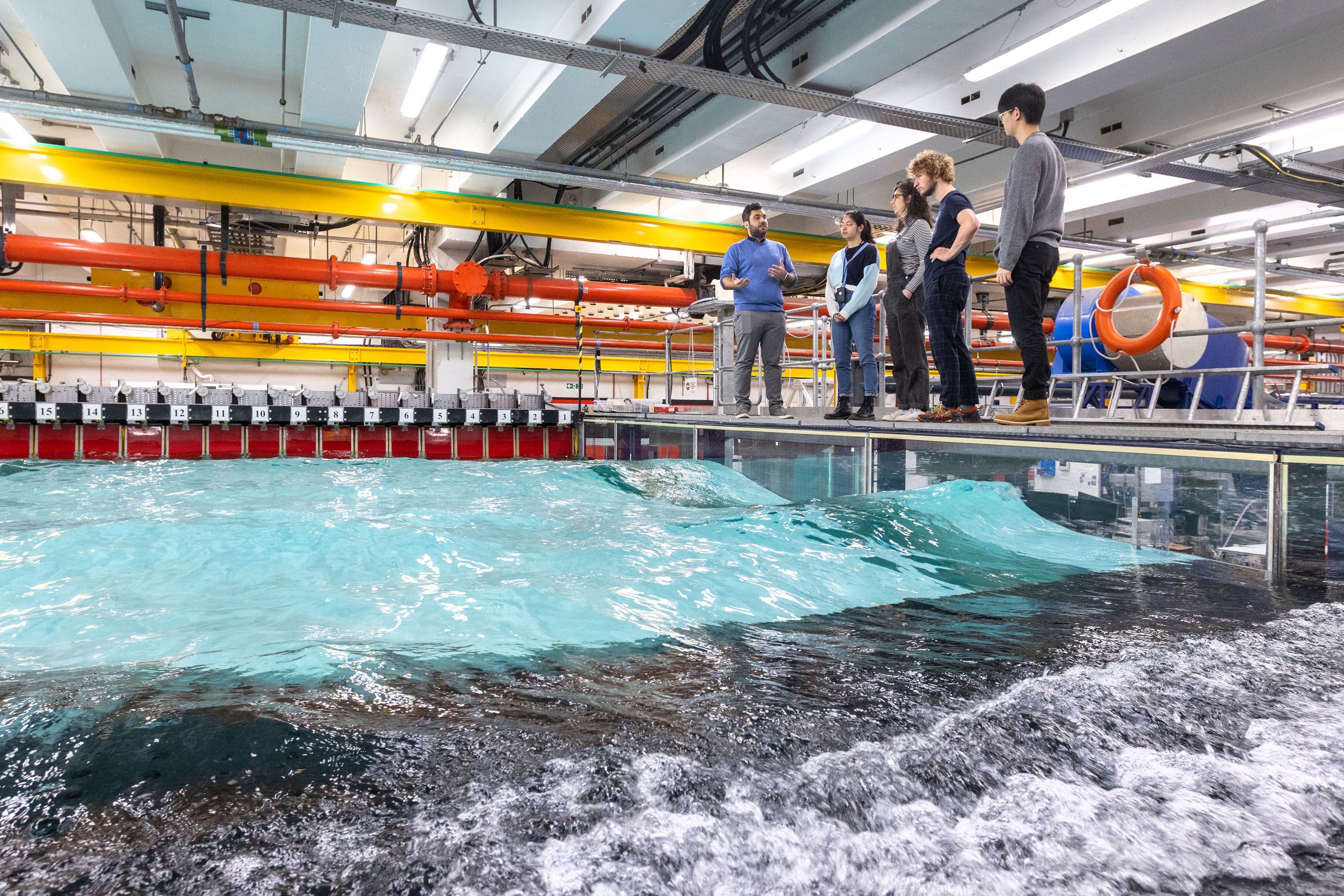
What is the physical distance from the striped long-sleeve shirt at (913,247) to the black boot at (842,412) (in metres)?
0.91

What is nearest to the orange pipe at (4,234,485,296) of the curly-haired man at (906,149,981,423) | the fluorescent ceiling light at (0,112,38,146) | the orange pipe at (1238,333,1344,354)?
the fluorescent ceiling light at (0,112,38,146)

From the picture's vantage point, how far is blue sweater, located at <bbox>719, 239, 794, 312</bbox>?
523 cm

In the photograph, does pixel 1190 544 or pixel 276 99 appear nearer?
pixel 1190 544

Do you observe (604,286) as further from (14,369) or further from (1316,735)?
(14,369)

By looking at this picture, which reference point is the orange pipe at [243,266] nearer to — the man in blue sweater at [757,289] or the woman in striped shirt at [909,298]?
the man in blue sweater at [757,289]

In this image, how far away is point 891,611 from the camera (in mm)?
2223

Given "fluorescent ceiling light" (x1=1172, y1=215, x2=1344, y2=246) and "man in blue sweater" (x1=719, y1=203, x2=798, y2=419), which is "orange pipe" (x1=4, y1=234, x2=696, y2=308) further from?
"fluorescent ceiling light" (x1=1172, y1=215, x2=1344, y2=246)

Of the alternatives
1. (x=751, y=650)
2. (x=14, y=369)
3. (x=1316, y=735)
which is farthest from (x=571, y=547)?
(x=14, y=369)

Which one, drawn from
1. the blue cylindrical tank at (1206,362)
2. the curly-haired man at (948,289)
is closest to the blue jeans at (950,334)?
the curly-haired man at (948,289)

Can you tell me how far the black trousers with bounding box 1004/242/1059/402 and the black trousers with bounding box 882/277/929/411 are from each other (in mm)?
950

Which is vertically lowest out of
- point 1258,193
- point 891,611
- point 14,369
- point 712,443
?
point 891,611

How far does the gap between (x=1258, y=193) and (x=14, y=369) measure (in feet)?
70.8

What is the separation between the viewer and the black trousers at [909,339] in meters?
4.40

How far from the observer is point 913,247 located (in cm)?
427
